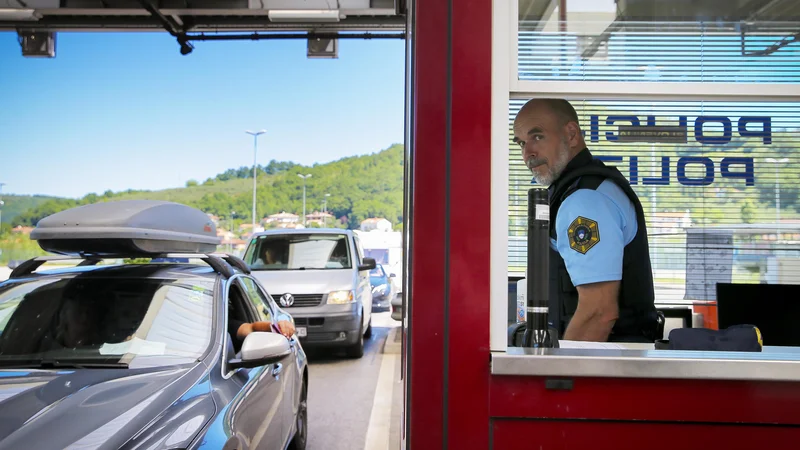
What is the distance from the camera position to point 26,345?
135 inches

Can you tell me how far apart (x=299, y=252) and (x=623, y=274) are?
814 centimetres

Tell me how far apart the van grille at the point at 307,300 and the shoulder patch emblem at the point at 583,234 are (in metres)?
7.29

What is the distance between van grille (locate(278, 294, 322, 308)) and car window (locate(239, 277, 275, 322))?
424 centimetres

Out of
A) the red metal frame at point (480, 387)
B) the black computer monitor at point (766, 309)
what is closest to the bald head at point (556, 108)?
the red metal frame at point (480, 387)

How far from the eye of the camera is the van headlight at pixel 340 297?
31.3 feet

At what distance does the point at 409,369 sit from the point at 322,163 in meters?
78.8

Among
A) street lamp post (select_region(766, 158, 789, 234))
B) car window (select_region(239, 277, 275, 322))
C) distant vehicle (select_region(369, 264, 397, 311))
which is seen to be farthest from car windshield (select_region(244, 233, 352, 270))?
distant vehicle (select_region(369, 264, 397, 311))

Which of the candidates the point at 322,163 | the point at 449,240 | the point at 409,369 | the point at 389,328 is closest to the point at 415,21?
the point at 449,240

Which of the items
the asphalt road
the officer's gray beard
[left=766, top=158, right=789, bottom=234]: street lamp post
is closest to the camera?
the officer's gray beard

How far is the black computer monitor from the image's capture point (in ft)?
11.1

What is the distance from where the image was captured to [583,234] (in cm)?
253

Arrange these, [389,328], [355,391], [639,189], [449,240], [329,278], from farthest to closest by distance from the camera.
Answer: [389,328] < [329,278] < [355,391] < [639,189] < [449,240]

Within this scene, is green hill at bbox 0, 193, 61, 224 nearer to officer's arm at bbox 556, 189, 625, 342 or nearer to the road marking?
the road marking

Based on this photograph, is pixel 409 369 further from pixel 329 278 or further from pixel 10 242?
pixel 10 242
